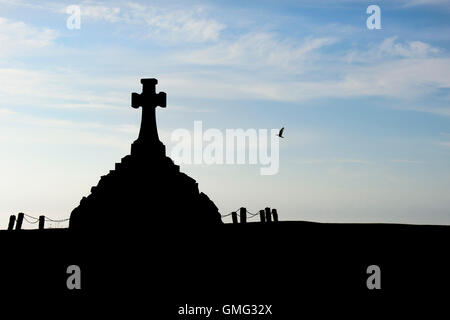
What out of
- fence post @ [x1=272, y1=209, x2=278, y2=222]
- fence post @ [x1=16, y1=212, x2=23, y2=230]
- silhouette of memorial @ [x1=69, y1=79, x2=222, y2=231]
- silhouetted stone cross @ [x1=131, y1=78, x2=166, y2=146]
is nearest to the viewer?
silhouette of memorial @ [x1=69, y1=79, x2=222, y2=231]

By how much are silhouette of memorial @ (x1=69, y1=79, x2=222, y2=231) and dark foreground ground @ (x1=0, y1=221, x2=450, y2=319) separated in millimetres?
233

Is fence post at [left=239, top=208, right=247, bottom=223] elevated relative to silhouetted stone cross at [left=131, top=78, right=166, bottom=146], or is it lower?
lower

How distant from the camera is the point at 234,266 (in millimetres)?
14133

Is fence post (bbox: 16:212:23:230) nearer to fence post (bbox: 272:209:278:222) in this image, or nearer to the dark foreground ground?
the dark foreground ground

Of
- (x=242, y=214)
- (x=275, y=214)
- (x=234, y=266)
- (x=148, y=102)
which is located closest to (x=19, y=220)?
(x=242, y=214)

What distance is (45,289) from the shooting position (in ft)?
46.8

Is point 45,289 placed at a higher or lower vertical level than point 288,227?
lower

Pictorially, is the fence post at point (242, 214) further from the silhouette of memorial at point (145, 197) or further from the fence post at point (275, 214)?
the silhouette of memorial at point (145, 197)

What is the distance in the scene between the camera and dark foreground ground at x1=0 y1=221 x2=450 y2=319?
12.9m

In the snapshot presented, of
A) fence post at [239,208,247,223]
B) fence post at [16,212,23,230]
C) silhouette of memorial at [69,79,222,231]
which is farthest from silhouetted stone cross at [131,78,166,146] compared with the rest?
fence post at [16,212,23,230]
